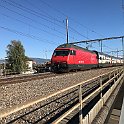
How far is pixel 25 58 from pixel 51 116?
251 feet

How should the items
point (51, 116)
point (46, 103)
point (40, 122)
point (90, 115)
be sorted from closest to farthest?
1. point (90, 115)
2. point (40, 122)
3. point (51, 116)
4. point (46, 103)

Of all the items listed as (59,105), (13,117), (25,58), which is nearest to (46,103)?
(59,105)

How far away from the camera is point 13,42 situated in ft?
281

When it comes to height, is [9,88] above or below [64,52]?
below

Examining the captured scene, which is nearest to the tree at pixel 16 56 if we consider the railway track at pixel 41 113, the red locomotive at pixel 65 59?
the red locomotive at pixel 65 59

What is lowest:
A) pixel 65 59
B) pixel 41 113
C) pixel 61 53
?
pixel 41 113

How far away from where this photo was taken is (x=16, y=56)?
266 feet

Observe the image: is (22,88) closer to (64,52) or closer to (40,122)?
(40,122)

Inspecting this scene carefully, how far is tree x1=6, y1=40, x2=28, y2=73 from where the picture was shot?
78.2 m

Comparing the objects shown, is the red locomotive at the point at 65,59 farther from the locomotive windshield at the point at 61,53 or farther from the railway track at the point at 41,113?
the railway track at the point at 41,113

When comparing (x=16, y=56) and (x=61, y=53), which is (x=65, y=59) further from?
(x=16, y=56)

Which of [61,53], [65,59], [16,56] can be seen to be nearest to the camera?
[65,59]

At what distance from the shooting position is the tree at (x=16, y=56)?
7825 centimetres

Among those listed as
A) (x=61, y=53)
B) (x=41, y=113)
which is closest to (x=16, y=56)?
Answer: (x=61, y=53)
